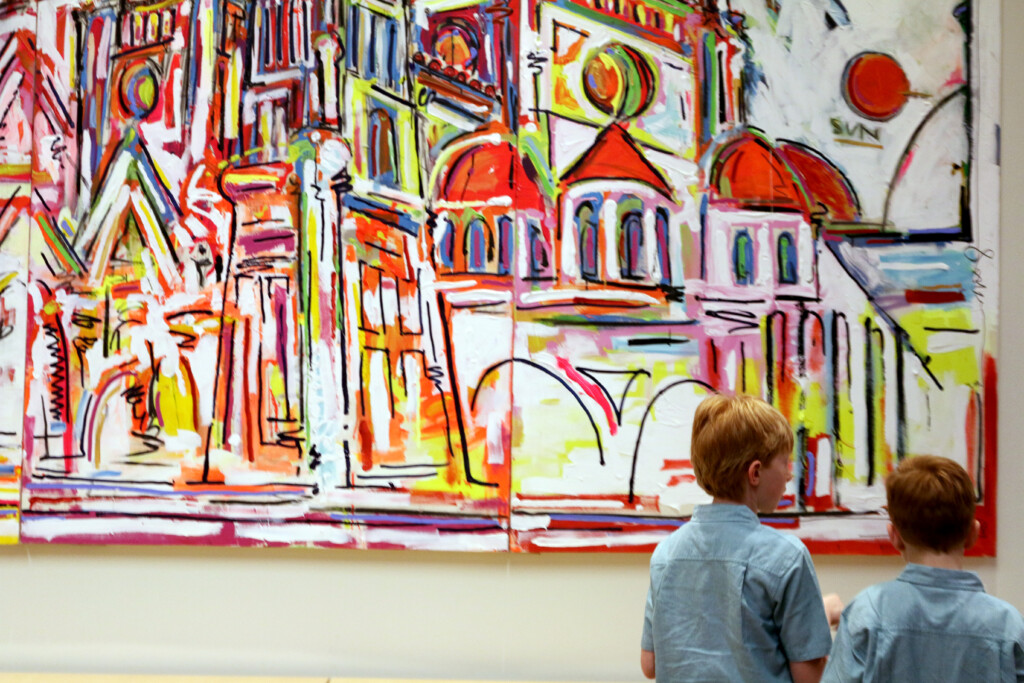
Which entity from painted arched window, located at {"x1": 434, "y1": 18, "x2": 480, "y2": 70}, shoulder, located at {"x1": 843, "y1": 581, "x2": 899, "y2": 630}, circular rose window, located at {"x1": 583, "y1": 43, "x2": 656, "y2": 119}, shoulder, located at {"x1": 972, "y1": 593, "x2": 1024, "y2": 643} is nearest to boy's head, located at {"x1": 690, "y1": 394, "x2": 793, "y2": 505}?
shoulder, located at {"x1": 843, "y1": 581, "x2": 899, "y2": 630}

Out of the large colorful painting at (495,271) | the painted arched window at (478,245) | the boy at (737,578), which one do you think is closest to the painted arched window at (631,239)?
the large colorful painting at (495,271)

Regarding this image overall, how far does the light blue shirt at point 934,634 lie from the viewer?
127cm

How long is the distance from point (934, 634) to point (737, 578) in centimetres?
31

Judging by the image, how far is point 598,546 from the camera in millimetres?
2260

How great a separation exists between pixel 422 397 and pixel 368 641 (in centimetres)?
70

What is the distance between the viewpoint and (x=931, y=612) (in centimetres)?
131

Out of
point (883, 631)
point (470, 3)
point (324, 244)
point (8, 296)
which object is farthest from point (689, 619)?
point (8, 296)

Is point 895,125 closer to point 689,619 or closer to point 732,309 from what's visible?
point 732,309

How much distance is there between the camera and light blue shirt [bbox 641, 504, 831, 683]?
4.37 ft

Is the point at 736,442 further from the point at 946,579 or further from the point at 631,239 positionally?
the point at 631,239

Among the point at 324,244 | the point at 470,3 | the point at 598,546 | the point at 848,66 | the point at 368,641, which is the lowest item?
the point at 368,641

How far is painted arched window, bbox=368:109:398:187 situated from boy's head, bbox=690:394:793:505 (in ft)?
4.21

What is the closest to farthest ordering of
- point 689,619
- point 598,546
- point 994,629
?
point 994,629 → point 689,619 → point 598,546

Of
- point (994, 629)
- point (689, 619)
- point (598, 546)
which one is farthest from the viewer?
point (598, 546)
